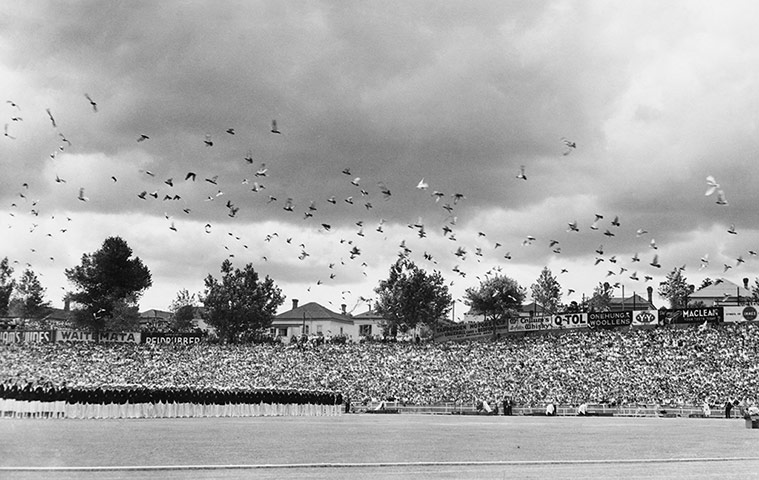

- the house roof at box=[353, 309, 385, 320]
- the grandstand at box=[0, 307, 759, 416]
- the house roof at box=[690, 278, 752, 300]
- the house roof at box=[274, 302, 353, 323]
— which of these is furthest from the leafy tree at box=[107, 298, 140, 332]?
the house roof at box=[690, 278, 752, 300]

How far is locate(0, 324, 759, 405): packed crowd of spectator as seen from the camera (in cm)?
5628

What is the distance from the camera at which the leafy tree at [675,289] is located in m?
146

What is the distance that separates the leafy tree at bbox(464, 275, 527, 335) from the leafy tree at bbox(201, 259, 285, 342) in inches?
1292

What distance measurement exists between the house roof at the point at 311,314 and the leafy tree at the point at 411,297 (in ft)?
109

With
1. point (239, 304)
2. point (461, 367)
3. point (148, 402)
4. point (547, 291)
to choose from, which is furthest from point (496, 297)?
point (148, 402)

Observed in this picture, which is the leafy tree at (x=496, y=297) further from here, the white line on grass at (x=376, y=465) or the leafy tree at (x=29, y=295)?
the white line on grass at (x=376, y=465)

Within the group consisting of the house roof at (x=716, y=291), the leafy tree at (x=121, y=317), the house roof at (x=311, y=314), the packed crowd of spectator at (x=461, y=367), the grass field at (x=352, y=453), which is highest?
the house roof at (x=716, y=291)

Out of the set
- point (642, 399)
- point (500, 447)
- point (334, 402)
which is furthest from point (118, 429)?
point (642, 399)

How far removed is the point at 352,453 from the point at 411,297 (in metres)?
87.1

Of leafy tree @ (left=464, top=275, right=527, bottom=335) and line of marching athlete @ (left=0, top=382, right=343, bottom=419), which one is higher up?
leafy tree @ (left=464, top=275, right=527, bottom=335)

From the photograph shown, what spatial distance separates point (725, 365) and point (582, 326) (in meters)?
15.0

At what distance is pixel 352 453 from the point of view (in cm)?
2152

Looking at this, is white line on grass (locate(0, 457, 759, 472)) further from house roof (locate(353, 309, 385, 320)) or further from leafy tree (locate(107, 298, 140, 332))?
house roof (locate(353, 309, 385, 320))

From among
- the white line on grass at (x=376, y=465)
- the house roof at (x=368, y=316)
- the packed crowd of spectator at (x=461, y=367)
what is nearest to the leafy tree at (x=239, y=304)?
the packed crowd of spectator at (x=461, y=367)
